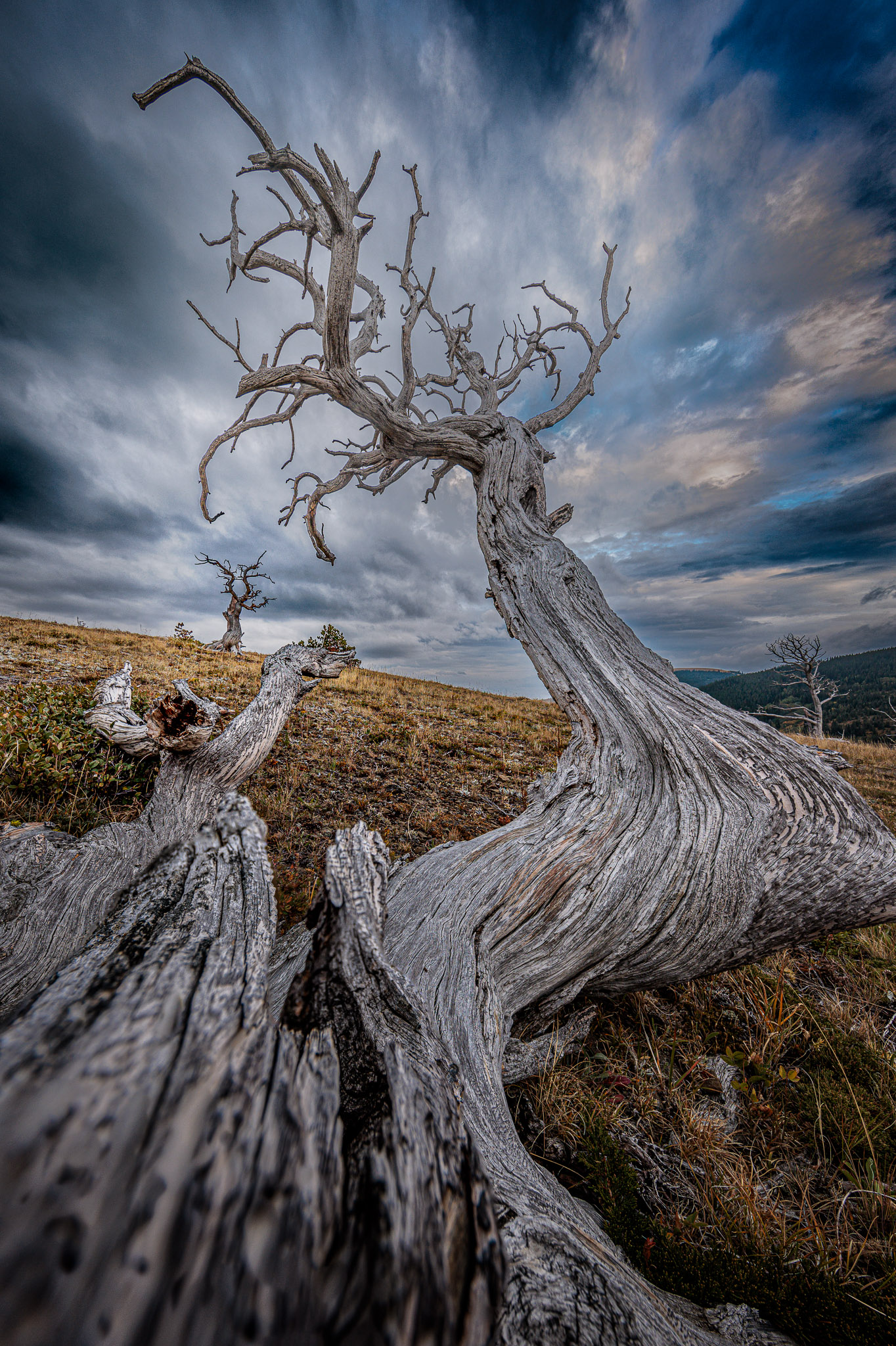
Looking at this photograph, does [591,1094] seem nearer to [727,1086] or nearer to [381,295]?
[727,1086]

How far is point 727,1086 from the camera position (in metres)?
2.77

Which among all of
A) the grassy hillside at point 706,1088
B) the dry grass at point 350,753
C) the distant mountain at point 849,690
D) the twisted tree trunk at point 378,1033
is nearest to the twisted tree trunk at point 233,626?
the dry grass at point 350,753

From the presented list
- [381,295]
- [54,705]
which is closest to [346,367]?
[381,295]

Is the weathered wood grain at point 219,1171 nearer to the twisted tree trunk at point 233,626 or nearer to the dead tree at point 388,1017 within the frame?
the dead tree at point 388,1017

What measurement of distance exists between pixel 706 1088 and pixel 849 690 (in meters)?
94.3

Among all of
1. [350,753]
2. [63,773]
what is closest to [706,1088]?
[350,753]

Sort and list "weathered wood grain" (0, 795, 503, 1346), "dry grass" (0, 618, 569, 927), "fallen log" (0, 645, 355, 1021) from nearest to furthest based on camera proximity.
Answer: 1. "weathered wood grain" (0, 795, 503, 1346)
2. "fallen log" (0, 645, 355, 1021)
3. "dry grass" (0, 618, 569, 927)

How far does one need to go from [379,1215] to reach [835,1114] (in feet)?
10.2

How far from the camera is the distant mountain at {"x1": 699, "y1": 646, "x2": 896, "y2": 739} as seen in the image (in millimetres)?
43250

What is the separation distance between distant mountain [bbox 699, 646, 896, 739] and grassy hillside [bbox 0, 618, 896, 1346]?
26.0 m

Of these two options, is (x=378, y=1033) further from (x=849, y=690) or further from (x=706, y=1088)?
(x=849, y=690)

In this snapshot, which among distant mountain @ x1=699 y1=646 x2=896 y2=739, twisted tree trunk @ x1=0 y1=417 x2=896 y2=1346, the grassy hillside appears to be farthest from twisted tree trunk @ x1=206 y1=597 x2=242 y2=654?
distant mountain @ x1=699 y1=646 x2=896 y2=739

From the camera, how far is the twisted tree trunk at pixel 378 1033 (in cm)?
86

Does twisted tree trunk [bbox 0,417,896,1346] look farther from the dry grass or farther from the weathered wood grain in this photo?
the dry grass
